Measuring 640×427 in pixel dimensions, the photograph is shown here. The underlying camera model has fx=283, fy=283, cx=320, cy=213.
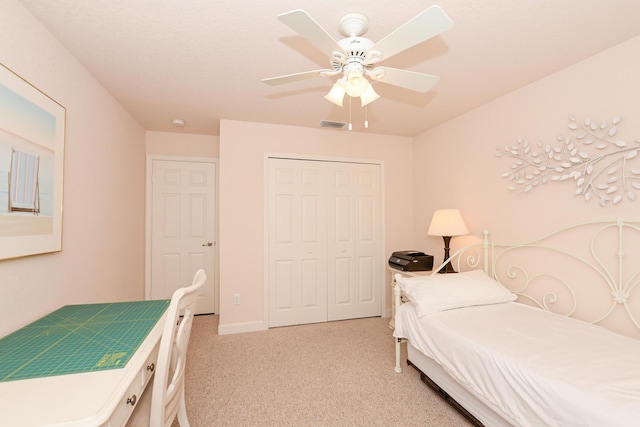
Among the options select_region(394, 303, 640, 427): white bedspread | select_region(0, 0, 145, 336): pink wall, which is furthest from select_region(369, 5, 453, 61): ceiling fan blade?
select_region(0, 0, 145, 336): pink wall

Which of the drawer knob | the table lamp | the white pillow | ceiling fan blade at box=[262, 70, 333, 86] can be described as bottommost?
the drawer knob

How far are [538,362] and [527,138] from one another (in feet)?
5.87

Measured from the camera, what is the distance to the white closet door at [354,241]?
357 centimetres

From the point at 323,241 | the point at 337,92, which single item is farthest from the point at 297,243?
the point at 337,92

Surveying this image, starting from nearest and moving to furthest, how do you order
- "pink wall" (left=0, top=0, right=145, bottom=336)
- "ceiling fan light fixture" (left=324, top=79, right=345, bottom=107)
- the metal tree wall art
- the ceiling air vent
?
"pink wall" (left=0, top=0, right=145, bottom=336)
"ceiling fan light fixture" (left=324, top=79, right=345, bottom=107)
the metal tree wall art
the ceiling air vent

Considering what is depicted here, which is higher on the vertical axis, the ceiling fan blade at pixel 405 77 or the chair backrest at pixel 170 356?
the ceiling fan blade at pixel 405 77

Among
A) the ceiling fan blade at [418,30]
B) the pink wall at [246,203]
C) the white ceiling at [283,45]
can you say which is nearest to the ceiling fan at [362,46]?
the ceiling fan blade at [418,30]

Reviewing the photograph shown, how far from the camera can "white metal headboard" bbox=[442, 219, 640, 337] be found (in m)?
1.76

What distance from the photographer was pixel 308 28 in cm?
115

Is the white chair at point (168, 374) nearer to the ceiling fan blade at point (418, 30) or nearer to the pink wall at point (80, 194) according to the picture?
the pink wall at point (80, 194)

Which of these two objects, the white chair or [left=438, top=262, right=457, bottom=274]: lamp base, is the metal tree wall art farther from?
the white chair

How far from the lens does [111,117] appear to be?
2518mm

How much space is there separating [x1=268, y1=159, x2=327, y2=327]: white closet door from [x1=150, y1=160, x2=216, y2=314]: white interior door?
3.25ft

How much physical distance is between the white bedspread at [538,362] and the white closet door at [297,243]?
160 centimetres
